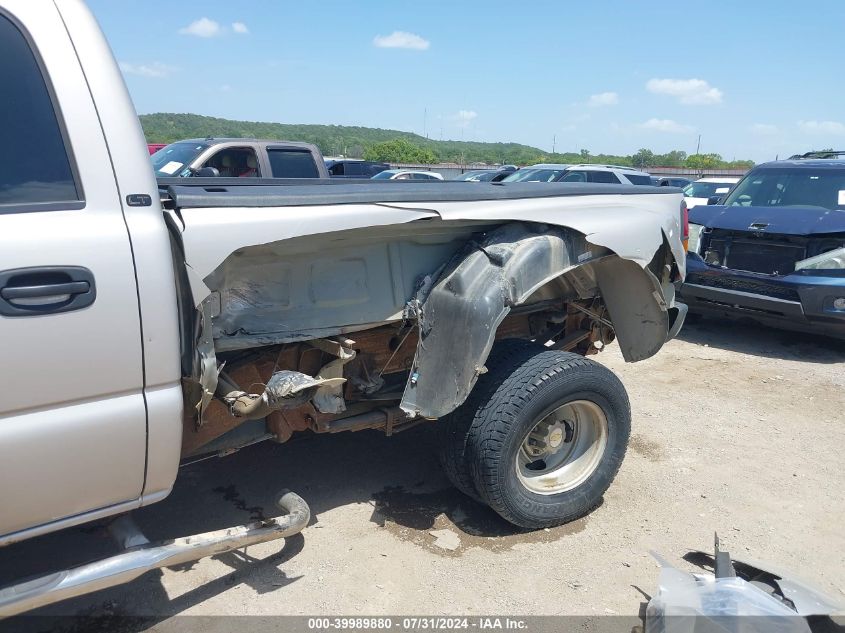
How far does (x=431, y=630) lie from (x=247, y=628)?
2.39 feet

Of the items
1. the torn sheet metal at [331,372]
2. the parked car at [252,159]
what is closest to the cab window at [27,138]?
the torn sheet metal at [331,372]

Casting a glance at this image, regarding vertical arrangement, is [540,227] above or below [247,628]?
above

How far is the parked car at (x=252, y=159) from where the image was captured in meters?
8.02

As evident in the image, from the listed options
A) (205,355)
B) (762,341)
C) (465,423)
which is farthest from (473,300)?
(762,341)

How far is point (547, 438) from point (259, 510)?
5.08 ft

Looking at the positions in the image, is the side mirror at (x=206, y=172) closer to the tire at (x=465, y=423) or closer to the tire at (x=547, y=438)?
the tire at (x=465, y=423)

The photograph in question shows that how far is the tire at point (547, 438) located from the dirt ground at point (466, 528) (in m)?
0.17

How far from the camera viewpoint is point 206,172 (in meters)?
6.85

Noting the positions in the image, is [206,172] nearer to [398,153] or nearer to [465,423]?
[465,423]

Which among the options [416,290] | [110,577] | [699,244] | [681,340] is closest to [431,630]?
[110,577]

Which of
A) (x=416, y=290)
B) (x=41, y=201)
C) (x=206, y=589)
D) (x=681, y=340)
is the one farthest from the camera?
(x=681, y=340)

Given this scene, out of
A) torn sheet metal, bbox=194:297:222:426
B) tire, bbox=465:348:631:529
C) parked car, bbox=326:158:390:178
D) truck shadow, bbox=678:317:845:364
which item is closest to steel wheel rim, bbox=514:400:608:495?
tire, bbox=465:348:631:529

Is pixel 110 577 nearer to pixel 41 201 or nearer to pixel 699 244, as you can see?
pixel 41 201

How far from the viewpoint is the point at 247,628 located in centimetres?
262
